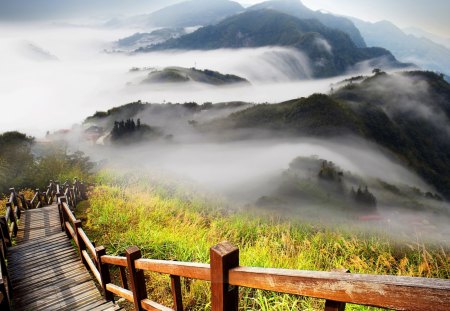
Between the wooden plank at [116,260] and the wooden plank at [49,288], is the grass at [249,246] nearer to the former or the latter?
the wooden plank at [49,288]

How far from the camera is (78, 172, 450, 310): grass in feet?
17.6

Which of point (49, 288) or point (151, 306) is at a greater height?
point (151, 306)

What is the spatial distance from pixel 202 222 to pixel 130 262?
7.46 m

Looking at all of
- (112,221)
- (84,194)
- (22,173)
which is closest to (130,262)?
(112,221)

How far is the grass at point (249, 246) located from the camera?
17.6 ft

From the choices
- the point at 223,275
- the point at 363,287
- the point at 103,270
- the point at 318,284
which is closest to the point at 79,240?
the point at 103,270

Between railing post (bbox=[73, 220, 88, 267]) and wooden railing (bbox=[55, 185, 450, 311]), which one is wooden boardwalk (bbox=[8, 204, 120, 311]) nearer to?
railing post (bbox=[73, 220, 88, 267])

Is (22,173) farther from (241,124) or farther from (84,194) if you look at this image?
(241,124)

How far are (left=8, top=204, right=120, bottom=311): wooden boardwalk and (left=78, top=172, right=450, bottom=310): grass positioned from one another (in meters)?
0.91

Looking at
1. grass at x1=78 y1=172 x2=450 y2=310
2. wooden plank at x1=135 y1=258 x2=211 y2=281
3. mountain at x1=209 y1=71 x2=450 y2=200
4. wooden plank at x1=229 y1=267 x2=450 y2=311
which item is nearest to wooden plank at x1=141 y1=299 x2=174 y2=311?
wooden plank at x1=135 y1=258 x2=211 y2=281

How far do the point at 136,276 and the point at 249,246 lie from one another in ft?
16.1

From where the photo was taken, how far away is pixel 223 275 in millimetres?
2027

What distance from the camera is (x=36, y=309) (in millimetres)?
6004

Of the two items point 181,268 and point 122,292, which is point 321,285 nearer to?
point 181,268
